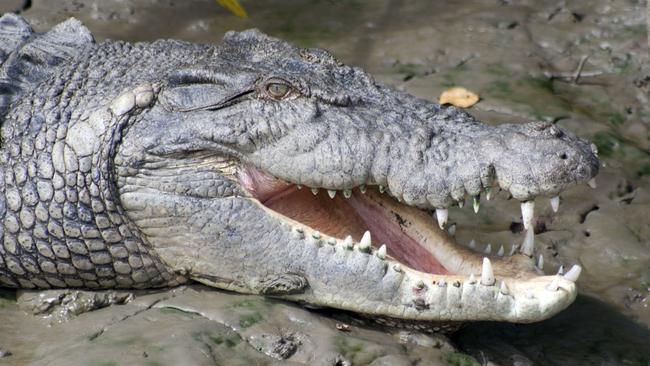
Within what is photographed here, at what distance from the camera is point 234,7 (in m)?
6.77

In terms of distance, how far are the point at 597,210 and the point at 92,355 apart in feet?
9.30

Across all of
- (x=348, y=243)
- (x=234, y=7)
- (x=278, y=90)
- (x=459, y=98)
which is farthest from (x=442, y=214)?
(x=234, y=7)

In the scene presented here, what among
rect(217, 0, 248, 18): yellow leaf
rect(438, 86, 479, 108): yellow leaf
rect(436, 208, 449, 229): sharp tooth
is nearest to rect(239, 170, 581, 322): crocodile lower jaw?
rect(436, 208, 449, 229): sharp tooth

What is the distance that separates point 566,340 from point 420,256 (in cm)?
80

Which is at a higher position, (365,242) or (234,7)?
(234,7)

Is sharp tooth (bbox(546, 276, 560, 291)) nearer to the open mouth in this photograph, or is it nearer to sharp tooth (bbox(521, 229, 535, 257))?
the open mouth

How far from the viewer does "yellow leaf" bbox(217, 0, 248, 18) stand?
671cm

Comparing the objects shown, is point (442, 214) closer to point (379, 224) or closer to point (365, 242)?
point (365, 242)

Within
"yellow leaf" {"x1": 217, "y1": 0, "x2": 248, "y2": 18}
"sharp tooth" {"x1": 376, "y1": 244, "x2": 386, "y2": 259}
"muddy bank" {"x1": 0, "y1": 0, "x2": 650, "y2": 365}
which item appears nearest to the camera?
"sharp tooth" {"x1": 376, "y1": 244, "x2": 386, "y2": 259}

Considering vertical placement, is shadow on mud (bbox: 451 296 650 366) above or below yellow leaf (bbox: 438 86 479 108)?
below

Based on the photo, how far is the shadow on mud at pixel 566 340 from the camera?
3.90 meters

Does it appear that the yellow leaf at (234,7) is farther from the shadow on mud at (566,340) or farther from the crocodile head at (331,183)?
the shadow on mud at (566,340)

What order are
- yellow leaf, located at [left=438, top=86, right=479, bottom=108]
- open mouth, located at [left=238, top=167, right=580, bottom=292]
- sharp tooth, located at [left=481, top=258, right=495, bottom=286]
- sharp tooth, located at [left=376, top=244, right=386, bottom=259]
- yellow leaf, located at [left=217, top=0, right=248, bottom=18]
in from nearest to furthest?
1. sharp tooth, located at [left=481, top=258, right=495, bottom=286]
2. sharp tooth, located at [left=376, top=244, right=386, bottom=259]
3. open mouth, located at [left=238, top=167, right=580, bottom=292]
4. yellow leaf, located at [left=438, top=86, right=479, bottom=108]
5. yellow leaf, located at [left=217, top=0, right=248, bottom=18]

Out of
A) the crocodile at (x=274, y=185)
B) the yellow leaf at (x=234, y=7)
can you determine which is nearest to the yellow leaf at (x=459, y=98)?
the yellow leaf at (x=234, y=7)
